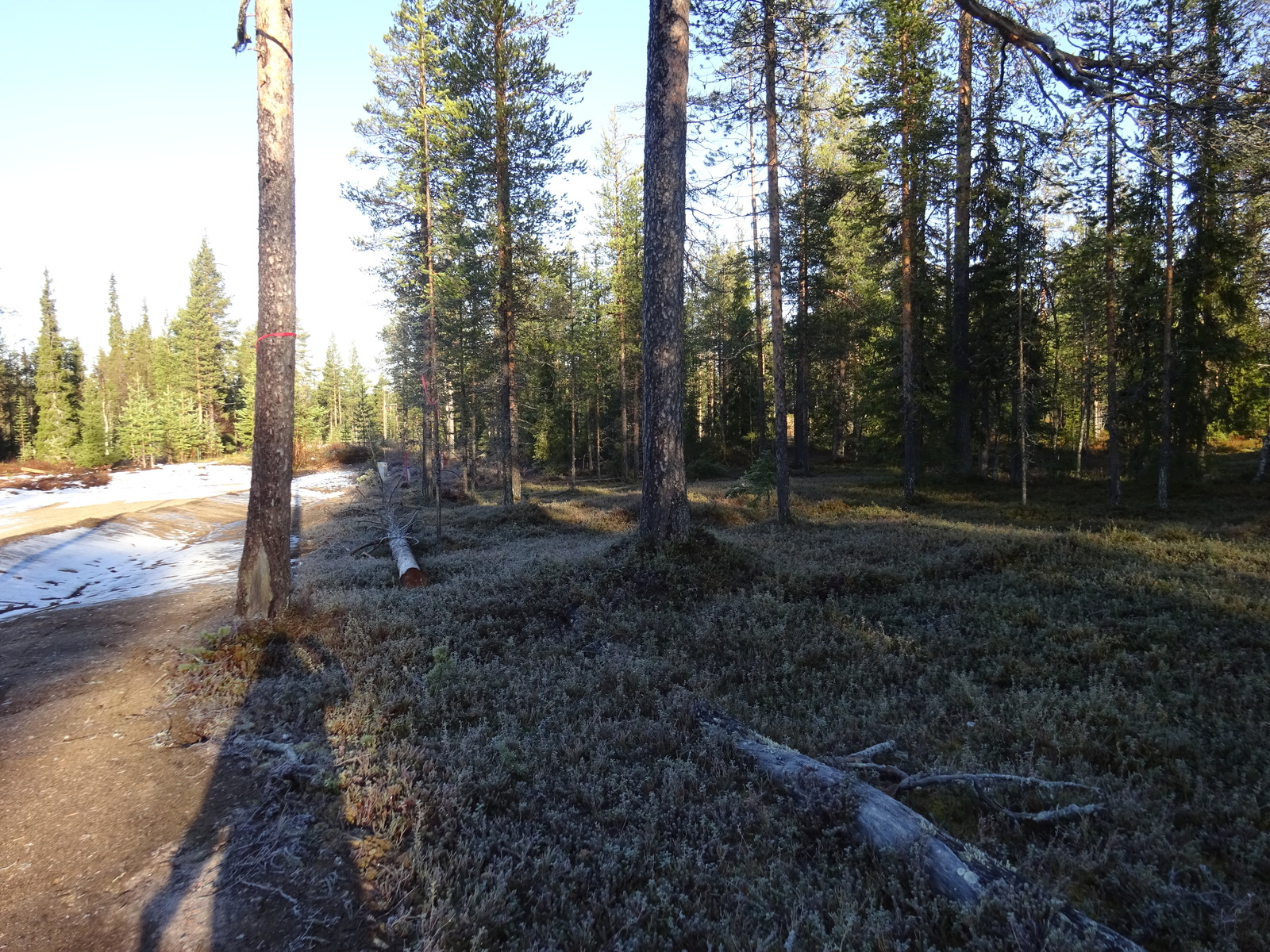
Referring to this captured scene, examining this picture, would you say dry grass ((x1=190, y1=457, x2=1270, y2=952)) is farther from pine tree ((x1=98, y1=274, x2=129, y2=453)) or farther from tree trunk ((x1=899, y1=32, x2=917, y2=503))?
pine tree ((x1=98, y1=274, x2=129, y2=453))

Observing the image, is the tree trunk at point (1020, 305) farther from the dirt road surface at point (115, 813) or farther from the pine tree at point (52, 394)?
the pine tree at point (52, 394)

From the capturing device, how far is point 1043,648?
6047mm

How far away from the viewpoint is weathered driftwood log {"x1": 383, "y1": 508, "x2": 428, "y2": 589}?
1029cm

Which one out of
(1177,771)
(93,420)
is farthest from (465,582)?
(93,420)

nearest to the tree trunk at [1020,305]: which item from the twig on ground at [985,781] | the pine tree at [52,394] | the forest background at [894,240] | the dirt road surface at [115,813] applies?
the forest background at [894,240]

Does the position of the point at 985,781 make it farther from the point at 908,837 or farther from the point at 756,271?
the point at 756,271

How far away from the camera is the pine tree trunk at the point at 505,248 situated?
2009cm

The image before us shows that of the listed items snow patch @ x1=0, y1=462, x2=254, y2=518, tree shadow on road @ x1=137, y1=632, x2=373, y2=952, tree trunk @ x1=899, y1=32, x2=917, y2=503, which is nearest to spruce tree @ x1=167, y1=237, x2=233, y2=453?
snow patch @ x1=0, y1=462, x2=254, y2=518

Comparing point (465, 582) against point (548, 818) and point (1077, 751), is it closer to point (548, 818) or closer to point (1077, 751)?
point (548, 818)

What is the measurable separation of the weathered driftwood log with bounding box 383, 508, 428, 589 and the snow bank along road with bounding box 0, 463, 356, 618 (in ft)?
11.0

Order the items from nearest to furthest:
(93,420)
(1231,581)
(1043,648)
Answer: (1043,648), (1231,581), (93,420)

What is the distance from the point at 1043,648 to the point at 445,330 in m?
21.3

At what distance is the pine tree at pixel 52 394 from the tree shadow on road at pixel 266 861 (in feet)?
201

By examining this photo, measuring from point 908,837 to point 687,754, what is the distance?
1.54 metres
